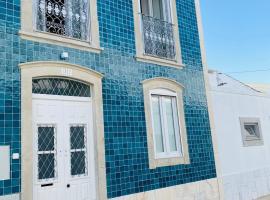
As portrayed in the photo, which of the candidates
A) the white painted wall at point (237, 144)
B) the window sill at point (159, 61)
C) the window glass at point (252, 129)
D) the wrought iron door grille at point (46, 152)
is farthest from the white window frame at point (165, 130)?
the window glass at point (252, 129)

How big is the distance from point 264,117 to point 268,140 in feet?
3.03

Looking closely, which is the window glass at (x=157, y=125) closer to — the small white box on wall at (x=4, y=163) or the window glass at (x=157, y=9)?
the window glass at (x=157, y=9)

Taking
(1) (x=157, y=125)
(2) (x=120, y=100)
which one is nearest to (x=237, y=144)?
(1) (x=157, y=125)

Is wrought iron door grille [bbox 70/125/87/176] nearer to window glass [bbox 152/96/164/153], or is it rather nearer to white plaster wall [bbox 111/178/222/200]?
white plaster wall [bbox 111/178/222/200]

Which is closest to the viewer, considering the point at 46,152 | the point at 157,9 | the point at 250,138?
the point at 46,152

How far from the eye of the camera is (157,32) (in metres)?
7.95

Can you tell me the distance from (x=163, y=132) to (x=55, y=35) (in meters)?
3.63

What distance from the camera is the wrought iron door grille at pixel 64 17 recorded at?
5811 millimetres

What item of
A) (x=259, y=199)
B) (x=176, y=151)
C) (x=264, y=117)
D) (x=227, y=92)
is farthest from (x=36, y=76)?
(x=264, y=117)

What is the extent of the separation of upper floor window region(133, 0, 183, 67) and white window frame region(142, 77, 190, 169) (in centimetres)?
62

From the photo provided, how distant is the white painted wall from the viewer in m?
8.91

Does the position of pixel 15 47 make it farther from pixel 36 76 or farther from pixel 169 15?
pixel 169 15

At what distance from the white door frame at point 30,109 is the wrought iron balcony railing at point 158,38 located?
2057mm

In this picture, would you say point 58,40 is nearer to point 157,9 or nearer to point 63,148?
point 63,148
